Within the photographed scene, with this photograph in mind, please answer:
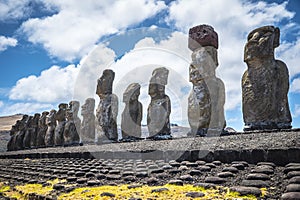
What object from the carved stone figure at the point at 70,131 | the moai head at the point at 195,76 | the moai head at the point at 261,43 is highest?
the moai head at the point at 261,43

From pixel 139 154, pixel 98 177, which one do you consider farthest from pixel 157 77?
pixel 98 177

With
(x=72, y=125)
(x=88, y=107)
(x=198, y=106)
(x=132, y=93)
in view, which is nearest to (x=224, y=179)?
(x=198, y=106)

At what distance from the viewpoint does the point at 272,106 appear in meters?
7.25

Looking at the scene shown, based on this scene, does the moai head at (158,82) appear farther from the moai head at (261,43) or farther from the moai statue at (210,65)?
the moai head at (261,43)

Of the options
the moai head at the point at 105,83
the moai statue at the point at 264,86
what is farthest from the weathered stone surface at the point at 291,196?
the moai head at the point at 105,83

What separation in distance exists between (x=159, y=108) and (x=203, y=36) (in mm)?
3468

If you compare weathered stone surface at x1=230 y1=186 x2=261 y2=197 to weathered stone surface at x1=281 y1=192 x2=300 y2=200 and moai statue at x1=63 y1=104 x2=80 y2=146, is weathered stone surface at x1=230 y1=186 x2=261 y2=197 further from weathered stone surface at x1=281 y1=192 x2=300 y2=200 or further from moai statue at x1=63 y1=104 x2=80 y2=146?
moai statue at x1=63 y1=104 x2=80 y2=146

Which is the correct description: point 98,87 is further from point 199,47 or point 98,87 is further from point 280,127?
point 280,127

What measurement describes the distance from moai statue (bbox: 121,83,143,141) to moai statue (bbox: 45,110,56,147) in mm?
9309

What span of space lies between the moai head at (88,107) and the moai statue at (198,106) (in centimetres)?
876

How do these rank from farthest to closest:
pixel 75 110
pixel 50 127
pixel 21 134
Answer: pixel 21 134 < pixel 50 127 < pixel 75 110

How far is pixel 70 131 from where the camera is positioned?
58.7 feet

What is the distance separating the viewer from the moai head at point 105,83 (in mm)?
14953

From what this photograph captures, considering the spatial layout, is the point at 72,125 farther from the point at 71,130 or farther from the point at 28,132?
the point at 28,132
